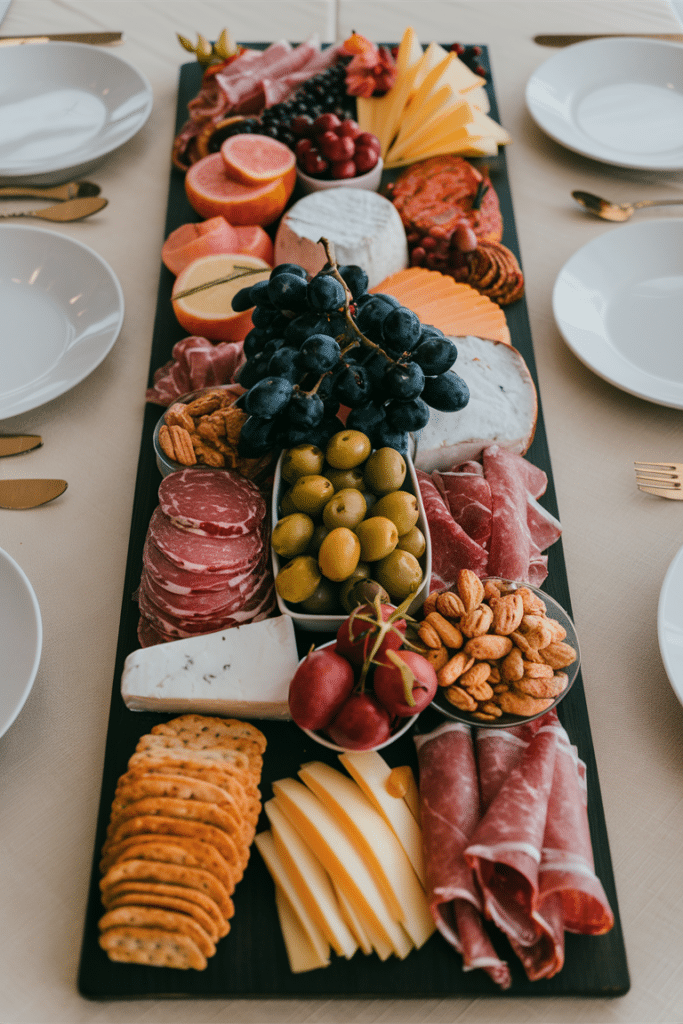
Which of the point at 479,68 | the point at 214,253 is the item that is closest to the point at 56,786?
the point at 214,253

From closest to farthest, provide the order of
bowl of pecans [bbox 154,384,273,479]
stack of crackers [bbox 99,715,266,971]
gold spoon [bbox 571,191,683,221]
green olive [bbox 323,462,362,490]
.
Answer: stack of crackers [bbox 99,715,266,971]
green olive [bbox 323,462,362,490]
bowl of pecans [bbox 154,384,273,479]
gold spoon [bbox 571,191,683,221]

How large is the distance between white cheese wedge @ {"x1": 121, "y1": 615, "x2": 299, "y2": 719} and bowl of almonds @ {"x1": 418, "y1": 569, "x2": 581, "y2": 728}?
219 millimetres

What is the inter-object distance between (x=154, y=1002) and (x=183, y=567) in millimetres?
586

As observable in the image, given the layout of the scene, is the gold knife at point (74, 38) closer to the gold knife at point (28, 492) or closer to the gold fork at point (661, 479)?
the gold knife at point (28, 492)

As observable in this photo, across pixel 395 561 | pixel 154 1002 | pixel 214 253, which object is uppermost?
pixel 214 253

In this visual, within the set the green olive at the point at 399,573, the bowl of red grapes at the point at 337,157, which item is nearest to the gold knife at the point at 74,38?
the bowl of red grapes at the point at 337,157

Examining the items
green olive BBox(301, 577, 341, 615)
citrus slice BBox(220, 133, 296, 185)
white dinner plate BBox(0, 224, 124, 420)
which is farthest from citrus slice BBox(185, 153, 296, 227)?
green olive BBox(301, 577, 341, 615)

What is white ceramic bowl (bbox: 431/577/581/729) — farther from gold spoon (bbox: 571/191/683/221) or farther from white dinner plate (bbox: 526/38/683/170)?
white dinner plate (bbox: 526/38/683/170)

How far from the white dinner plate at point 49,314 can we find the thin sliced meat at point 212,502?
44 centimetres

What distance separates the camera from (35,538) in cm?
139

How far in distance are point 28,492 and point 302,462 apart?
0.60m

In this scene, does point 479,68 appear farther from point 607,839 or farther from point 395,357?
point 607,839

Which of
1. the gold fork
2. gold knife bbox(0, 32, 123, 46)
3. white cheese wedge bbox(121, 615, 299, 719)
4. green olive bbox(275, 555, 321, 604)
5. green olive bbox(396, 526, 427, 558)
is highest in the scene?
gold knife bbox(0, 32, 123, 46)

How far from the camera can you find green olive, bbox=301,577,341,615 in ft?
3.69
